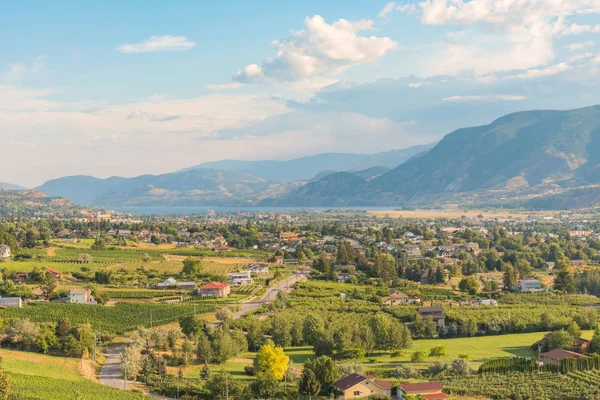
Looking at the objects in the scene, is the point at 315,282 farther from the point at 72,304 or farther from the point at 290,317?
the point at 72,304

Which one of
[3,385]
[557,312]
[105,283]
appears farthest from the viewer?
[105,283]

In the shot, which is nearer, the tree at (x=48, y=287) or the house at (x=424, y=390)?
the house at (x=424, y=390)

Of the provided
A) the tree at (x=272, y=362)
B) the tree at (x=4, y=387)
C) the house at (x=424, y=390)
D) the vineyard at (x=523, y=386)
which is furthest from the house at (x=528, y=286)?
the tree at (x=4, y=387)

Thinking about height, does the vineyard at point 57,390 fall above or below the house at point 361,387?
above

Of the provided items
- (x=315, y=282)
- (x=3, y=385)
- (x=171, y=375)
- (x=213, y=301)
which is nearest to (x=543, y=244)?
(x=315, y=282)

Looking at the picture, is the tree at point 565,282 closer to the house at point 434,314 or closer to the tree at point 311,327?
the house at point 434,314

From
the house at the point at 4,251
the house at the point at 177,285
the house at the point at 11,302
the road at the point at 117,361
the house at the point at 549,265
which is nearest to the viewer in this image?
the road at the point at 117,361

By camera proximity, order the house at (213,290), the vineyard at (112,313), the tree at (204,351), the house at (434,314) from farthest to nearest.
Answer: the house at (213,290)
the house at (434,314)
the vineyard at (112,313)
the tree at (204,351)
